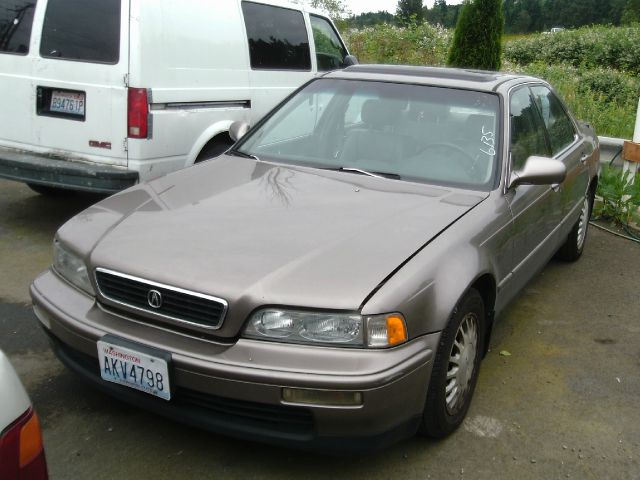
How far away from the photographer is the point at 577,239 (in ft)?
17.6

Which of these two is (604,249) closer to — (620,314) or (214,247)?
(620,314)

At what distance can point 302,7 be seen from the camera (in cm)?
700

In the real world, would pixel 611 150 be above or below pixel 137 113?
below

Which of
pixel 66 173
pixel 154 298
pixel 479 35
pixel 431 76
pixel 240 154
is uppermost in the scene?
pixel 479 35

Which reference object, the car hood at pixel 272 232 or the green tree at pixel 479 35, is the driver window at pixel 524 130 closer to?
the car hood at pixel 272 232

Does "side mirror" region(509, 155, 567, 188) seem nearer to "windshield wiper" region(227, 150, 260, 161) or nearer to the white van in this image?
"windshield wiper" region(227, 150, 260, 161)

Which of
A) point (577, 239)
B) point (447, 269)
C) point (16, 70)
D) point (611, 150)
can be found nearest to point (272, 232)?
point (447, 269)

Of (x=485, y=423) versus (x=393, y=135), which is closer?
(x=485, y=423)

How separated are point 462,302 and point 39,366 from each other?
213 centimetres

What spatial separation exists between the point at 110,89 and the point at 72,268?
244cm

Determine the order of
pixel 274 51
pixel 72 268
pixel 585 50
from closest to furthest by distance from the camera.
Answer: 1. pixel 72 268
2. pixel 274 51
3. pixel 585 50

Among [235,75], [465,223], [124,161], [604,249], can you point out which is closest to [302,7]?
[235,75]

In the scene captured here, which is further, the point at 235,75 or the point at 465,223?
the point at 235,75

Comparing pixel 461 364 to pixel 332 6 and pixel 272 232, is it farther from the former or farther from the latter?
pixel 332 6
